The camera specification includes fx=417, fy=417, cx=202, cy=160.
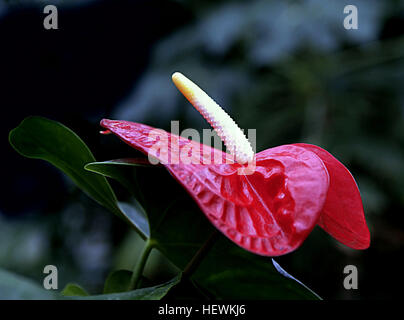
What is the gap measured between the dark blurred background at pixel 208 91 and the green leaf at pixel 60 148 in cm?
66

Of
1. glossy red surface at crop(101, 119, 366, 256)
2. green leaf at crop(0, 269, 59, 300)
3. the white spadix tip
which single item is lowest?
green leaf at crop(0, 269, 59, 300)

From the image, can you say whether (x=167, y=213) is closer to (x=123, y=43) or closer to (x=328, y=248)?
(x=328, y=248)

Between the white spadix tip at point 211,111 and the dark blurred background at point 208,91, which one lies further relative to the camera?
the dark blurred background at point 208,91

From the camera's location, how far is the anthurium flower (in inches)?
10.6

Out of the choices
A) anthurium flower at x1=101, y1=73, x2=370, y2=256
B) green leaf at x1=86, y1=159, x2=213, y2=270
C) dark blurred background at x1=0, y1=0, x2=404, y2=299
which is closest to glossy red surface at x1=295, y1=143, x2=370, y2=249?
anthurium flower at x1=101, y1=73, x2=370, y2=256

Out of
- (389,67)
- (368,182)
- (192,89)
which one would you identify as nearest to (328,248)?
(368,182)

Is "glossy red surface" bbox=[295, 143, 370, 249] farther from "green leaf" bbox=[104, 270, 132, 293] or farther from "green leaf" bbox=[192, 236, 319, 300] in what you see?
"green leaf" bbox=[104, 270, 132, 293]

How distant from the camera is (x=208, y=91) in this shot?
115 cm

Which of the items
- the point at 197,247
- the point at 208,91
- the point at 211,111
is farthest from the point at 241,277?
the point at 208,91

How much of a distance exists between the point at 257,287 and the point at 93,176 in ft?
0.64

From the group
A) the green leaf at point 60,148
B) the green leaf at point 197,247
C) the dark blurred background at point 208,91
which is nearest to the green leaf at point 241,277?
the green leaf at point 197,247

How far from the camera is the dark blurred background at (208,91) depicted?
105cm

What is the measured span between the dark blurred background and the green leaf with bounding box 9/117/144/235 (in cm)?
66

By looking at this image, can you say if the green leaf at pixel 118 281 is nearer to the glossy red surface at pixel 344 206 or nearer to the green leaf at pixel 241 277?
the green leaf at pixel 241 277
